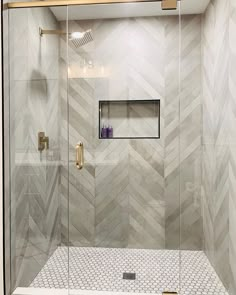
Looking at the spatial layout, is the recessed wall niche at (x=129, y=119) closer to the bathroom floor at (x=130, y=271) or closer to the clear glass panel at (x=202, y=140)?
the clear glass panel at (x=202, y=140)

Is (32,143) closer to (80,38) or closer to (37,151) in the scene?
(37,151)

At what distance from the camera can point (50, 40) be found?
2.25 meters

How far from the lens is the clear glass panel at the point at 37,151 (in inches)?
78.0

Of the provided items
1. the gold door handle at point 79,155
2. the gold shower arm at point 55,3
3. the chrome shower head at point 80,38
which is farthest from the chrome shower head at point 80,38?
the gold door handle at point 79,155

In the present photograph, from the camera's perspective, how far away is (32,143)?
85.0 inches

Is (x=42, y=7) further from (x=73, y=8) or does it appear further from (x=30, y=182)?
(x=30, y=182)

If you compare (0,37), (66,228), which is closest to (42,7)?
(0,37)

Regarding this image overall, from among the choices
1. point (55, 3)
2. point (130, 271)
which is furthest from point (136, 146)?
point (55, 3)

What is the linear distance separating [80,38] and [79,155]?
2.98 feet

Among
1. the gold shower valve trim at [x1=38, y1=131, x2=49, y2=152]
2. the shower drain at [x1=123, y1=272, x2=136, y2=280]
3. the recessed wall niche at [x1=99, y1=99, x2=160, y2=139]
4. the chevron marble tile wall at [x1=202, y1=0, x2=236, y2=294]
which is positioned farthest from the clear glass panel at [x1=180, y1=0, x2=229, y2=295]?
the gold shower valve trim at [x1=38, y1=131, x2=49, y2=152]

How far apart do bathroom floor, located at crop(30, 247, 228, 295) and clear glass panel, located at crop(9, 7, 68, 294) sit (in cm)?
2

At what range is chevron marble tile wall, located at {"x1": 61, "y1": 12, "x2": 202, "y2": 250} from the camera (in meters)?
2.33

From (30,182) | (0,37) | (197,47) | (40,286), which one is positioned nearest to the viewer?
(0,37)

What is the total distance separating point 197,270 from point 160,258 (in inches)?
11.0
